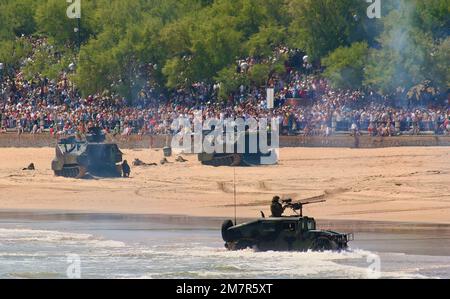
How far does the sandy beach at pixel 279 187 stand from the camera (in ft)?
141

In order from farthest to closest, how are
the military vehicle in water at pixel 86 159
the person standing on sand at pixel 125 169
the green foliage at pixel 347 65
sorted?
1. the green foliage at pixel 347 65
2. the military vehicle in water at pixel 86 159
3. the person standing on sand at pixel 125 169

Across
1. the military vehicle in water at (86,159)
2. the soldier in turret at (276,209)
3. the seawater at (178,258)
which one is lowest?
the seawater at (178,258)

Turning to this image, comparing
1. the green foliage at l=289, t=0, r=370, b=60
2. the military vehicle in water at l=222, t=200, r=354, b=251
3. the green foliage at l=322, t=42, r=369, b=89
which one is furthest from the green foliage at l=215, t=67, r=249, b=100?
the military vehicle in water at l=222, t=200, r=354, b=251

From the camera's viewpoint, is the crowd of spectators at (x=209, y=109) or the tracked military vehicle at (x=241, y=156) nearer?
the tracked military vehicle at (x=241, y=156)

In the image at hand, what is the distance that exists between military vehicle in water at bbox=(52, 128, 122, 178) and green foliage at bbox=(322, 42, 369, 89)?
37.4 ft

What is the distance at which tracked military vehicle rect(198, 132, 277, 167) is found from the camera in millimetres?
54500

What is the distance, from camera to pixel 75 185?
52.0m

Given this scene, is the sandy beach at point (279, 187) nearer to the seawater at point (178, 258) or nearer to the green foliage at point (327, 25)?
the seawater at point (178, 258)

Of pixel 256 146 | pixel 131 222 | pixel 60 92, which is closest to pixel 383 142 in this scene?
pixel 256 146

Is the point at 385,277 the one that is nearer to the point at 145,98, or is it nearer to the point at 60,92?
the point at 145,98

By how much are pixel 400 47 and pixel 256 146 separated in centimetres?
855

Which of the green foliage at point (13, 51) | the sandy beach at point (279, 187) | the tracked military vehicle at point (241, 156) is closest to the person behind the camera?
the sandy beach at point (279, 187)

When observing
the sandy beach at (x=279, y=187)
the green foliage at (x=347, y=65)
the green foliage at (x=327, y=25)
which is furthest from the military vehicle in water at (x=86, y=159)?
the green foliage at (x=327, y=25)

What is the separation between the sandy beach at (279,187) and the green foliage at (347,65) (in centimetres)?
580
